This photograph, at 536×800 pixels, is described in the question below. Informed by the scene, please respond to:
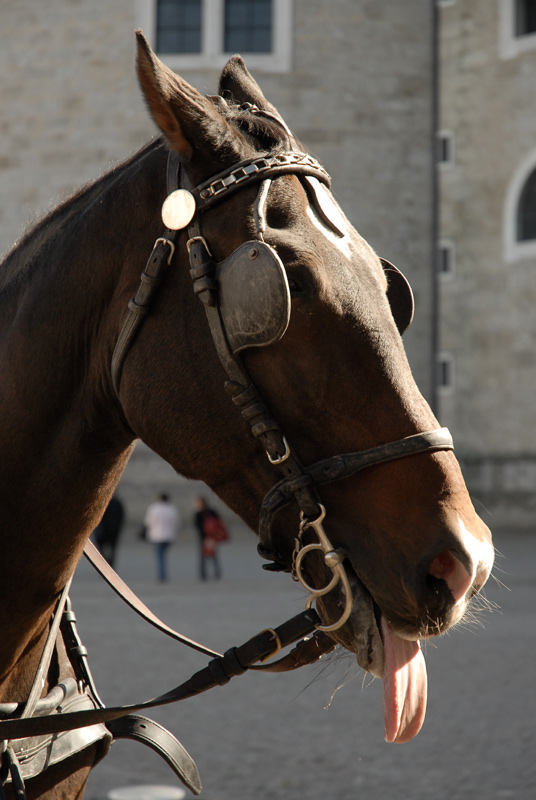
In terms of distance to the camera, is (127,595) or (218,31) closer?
(127,595)

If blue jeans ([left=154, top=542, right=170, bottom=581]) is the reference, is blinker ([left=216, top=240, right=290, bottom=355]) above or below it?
above

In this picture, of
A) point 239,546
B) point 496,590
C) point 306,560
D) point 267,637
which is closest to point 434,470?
point 306,560

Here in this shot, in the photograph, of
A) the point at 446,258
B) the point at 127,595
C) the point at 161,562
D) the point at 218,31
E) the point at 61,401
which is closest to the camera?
the point at 61,401

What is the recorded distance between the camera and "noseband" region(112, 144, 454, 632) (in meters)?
1.43

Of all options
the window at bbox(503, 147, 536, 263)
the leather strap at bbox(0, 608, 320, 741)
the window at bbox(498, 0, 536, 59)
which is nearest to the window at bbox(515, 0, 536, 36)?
the window at bbox(498, 0, 536, 59)

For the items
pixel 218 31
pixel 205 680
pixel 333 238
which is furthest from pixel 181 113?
pixel 218 31

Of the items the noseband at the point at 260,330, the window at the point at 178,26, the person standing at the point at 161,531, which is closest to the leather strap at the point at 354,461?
the noseband at the point at 260,330

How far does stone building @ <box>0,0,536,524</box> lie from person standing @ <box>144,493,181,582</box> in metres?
6.68

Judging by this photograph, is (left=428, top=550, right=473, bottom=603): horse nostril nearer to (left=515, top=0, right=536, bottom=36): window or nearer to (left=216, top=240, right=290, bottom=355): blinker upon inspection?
(left=216, top=240, right=290, bottom=355): blinker

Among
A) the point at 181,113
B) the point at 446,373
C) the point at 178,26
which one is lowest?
the point at 446,373

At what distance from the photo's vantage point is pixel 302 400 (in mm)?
1479

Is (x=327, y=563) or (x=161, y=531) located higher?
(x=327, y=563)

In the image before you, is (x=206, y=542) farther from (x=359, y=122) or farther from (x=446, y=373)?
(x=359, y=122)

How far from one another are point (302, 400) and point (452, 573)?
355 millimetres
